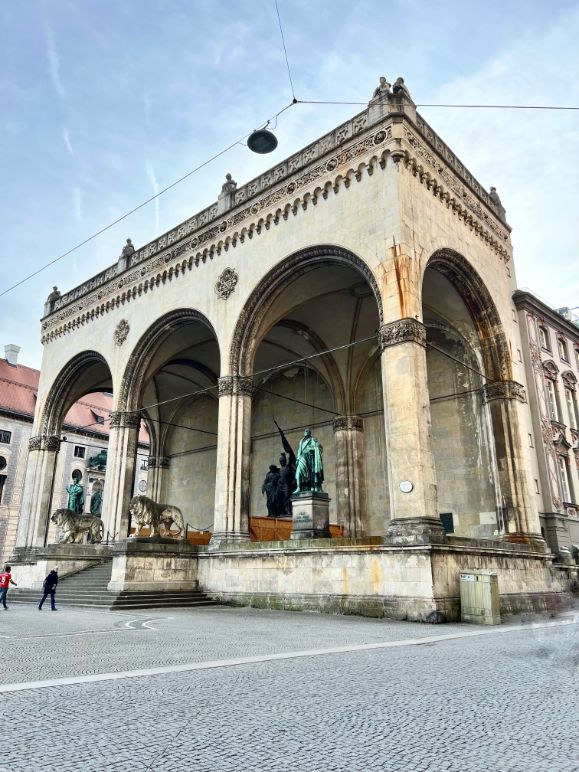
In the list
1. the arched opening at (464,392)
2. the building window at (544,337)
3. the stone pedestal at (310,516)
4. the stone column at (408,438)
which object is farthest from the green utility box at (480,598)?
the building window at (544,337)

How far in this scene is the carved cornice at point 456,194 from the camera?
17719 millimetres

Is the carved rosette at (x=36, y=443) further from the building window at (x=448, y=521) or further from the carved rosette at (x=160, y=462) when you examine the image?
the building window at (x=448, y=521)

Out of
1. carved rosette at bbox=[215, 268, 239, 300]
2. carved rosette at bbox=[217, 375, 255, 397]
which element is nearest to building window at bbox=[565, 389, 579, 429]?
carved rosette at bbox=[217, 375, 255, 397]

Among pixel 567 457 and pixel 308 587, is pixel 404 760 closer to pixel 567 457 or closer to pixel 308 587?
pixel 308 587

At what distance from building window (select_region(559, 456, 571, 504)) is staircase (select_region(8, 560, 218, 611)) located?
1423 centimetres

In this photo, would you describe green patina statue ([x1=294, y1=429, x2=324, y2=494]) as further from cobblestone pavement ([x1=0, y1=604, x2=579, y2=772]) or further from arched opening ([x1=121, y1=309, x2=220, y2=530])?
arched opening ([x1=121, y1=309, x2=220, y2=530])

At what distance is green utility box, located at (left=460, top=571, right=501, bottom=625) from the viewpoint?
12527mm

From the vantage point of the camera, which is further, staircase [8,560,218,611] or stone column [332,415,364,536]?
stone column [332,415,364,536]

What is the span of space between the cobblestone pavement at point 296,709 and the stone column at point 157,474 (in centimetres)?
2644

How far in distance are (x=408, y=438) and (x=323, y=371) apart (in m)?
12.1

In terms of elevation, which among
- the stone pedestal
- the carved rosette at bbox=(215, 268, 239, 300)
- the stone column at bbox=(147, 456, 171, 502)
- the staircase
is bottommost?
the staircase

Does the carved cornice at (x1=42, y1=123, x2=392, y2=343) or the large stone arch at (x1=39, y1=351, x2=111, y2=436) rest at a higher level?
the carved cornice at (x1=42, y1=123, x2=392, y2=343)

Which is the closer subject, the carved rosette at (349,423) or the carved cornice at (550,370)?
the carved cornice at (550,370)


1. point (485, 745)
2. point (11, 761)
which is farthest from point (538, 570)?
point (11, 761)
